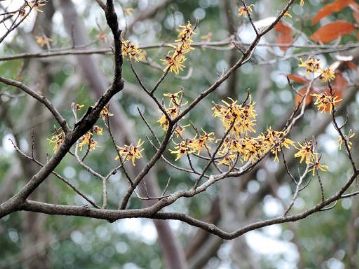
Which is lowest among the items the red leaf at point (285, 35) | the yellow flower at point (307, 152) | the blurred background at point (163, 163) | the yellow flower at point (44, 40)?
the yellow flower at point (307, 152)

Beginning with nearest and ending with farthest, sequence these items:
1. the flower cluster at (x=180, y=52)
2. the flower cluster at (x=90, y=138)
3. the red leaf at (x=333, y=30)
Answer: the flower cluster at (x=180, y=52), the flower cluster at (x=90, y=138), the red leaf at (x=333, y=30)

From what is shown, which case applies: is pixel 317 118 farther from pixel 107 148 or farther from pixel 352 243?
pixel 107 148

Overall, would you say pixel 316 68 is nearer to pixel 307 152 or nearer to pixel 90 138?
pixel 307 152

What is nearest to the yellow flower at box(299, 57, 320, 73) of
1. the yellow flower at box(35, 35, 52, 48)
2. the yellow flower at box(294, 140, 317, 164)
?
the yellow flower at box(294, 140, 317, 164)

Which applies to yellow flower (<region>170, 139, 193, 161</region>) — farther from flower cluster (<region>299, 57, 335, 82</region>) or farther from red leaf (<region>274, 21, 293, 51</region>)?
red leaf (<region>274, 21, 293, 51</region>)

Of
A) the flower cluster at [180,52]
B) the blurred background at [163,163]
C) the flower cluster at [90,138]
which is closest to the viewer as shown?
the flower cluster at [180,52]

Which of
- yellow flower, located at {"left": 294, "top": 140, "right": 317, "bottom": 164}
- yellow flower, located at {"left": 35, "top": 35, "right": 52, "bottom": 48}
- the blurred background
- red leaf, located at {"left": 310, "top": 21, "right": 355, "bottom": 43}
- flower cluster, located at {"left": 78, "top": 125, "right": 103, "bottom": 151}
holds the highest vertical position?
the blurred background

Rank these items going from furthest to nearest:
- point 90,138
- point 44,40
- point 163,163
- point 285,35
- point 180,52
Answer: point 163,163 < point 44,40 < point 285,35 < point 90,138 < point 180,52

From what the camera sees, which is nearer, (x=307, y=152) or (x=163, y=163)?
(x=307, y=152)

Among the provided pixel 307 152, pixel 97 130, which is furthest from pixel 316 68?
pixel 97 130

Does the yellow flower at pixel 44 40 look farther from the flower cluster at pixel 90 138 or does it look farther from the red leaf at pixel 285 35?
the flower cluster at pixel 90 138

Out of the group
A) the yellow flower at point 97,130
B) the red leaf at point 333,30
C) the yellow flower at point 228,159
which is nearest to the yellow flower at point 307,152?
the yellow flower at point 228,159

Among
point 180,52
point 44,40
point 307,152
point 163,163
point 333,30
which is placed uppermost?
point 163,163

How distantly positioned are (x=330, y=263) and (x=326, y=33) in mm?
3490
